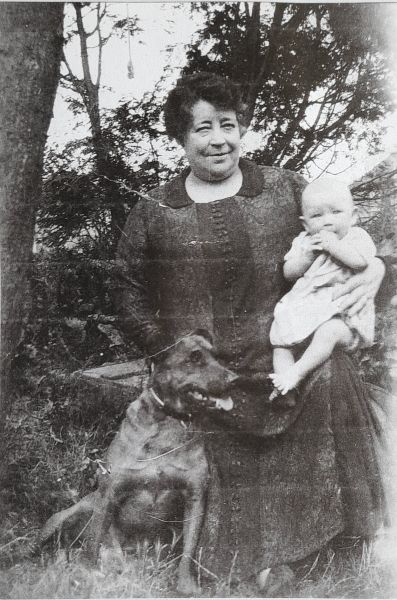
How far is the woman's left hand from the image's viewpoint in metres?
3.07

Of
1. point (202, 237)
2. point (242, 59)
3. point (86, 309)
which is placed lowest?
point (86, 309)

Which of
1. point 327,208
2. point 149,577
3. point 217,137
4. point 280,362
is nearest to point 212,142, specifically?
point 217,137

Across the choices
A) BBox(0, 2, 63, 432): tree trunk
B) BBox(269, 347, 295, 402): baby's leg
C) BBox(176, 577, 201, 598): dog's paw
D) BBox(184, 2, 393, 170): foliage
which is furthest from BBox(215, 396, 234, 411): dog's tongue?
BBox(184, 2, 393, 170): foliage

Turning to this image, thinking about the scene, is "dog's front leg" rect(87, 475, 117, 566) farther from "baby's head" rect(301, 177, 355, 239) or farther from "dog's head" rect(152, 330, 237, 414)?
"baby's head" rect(301, 177, 355, 239)

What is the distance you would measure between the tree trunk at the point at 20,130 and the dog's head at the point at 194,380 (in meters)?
0.79

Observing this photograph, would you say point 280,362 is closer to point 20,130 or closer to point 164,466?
point 164,466

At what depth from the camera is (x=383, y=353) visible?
321 cm

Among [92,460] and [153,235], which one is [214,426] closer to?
[92,460]

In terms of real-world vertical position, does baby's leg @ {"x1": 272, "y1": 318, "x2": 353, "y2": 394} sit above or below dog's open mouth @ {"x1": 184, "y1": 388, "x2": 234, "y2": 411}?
above

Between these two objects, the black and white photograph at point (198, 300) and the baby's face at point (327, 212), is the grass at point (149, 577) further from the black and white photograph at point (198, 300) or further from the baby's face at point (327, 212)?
the baby's face at point (327, 212)

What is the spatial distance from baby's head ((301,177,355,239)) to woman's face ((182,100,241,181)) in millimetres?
396

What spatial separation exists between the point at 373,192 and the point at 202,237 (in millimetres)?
886

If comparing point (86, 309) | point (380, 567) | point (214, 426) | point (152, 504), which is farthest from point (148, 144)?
point (380, 567)

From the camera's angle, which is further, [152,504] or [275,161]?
[275,161]
